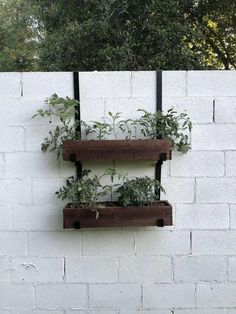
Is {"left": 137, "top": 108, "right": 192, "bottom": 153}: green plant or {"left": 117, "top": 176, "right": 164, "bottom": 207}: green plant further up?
{"left": 137, "top": 108, "right": 192, "bottom": 153}: green plant

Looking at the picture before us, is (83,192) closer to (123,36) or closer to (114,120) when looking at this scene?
(114,120)

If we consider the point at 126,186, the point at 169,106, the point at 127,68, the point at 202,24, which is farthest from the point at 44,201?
the point at 202,24

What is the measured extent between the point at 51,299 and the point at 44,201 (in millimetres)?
615

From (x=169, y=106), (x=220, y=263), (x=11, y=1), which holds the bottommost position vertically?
(x=220, y=263)

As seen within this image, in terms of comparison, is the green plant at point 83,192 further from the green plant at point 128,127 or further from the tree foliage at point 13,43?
the tree foliage at point 13,43

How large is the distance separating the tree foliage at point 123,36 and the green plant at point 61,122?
424 centimetres

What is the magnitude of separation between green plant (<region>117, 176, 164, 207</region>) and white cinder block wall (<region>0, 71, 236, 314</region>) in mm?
103

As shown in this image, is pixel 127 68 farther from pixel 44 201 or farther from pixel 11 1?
pixel 11 1

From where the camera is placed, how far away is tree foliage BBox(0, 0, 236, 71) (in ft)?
22.5

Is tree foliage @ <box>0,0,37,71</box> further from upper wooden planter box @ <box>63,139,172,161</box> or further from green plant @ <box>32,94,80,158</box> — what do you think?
upper wooden planter box @ <box>63,139,172,161</box>

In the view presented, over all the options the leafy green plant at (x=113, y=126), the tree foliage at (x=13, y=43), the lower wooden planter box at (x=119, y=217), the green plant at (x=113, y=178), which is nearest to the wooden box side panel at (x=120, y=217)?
the lower wooden planter box at (x=119, y=217)

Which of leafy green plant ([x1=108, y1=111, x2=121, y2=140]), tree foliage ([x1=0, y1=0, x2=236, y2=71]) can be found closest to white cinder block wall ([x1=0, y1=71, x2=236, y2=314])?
leafy green plant ([x1=108, y1=111, x2=121, y2=140])

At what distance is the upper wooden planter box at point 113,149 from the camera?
98.0 inches

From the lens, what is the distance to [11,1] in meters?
12.8
